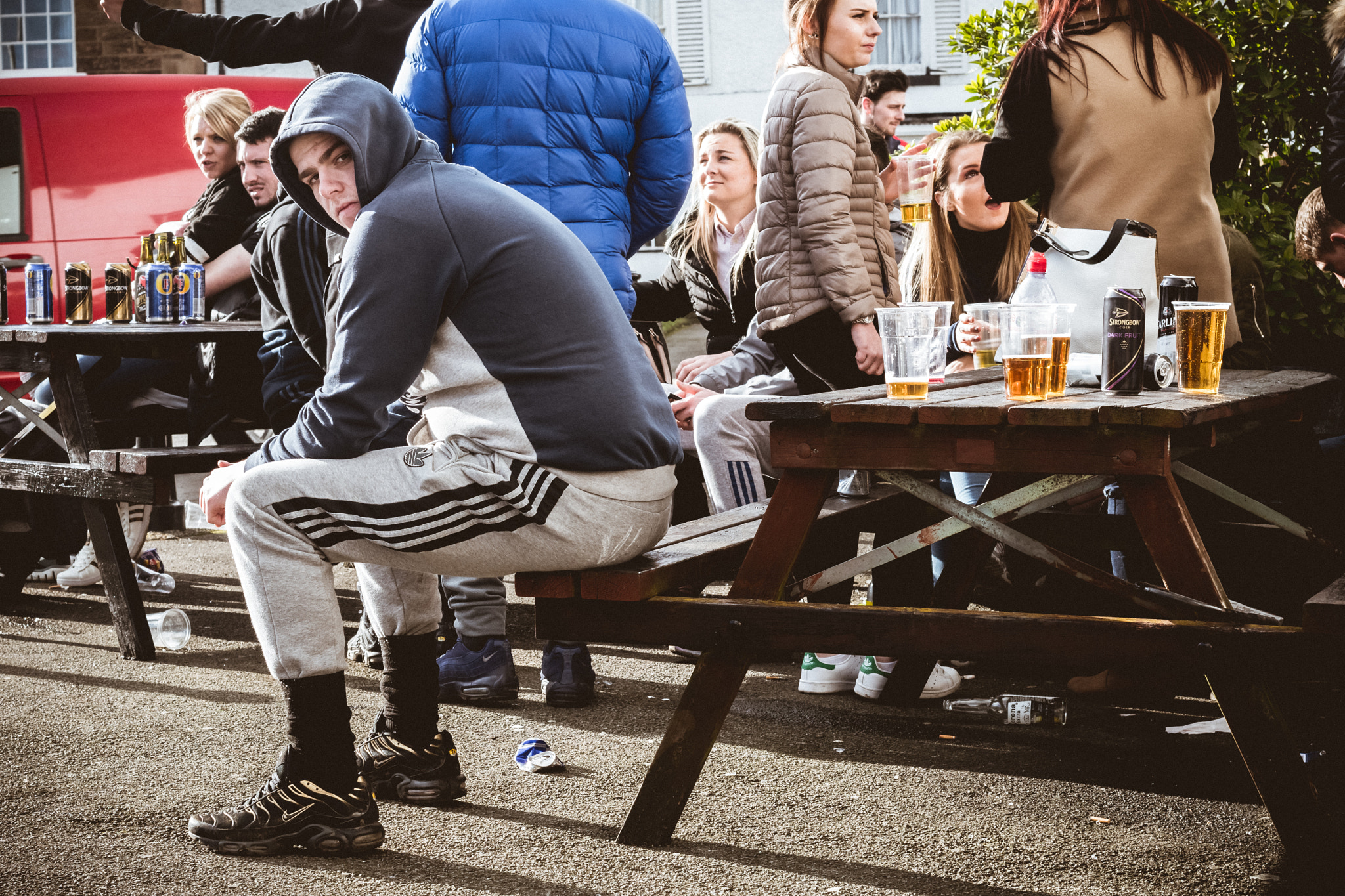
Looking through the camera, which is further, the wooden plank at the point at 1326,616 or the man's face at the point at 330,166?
the man's face at the point at 330,166

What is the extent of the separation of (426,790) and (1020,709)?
1623mm

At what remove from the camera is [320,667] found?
2.73m

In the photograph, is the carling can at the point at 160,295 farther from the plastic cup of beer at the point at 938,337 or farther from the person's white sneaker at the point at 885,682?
the plastic cup of beer at the point at 938,337

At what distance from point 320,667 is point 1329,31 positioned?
11.3ft

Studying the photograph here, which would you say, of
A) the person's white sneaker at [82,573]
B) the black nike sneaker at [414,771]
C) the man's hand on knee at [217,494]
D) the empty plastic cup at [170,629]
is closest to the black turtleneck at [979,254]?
the black nike sneaker at [414,771]

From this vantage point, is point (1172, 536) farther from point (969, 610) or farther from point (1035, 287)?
point (1035, 287)

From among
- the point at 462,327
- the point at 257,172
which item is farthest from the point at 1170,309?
the point at 257,172

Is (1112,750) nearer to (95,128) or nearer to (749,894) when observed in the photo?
(749,894)

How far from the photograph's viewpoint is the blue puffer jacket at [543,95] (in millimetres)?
4152

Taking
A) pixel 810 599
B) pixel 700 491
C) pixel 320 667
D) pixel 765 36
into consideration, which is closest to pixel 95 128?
pixel 700 491

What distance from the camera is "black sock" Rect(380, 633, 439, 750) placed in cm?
307

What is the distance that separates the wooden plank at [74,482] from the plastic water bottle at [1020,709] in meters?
2.59

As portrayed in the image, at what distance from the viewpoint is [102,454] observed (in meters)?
4.41

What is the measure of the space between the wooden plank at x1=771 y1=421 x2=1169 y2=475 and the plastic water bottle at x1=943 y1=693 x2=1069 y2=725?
4.13ft
